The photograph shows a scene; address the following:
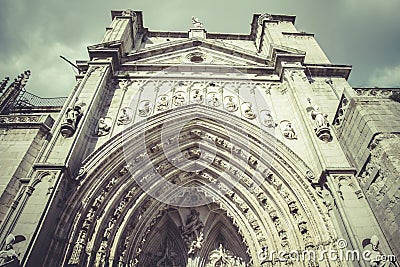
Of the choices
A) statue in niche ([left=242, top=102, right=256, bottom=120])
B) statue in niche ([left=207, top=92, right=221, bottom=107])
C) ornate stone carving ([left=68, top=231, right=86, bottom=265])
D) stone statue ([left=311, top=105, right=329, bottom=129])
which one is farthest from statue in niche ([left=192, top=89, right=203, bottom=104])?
ornate stone carving ([left=68, top=231, right=86, bottom=265])

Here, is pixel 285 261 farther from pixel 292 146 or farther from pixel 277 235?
pixel 292 146

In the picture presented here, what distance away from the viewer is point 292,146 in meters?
9.21

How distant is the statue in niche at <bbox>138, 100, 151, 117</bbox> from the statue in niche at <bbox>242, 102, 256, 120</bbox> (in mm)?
3376

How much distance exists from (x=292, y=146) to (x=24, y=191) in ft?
24.2

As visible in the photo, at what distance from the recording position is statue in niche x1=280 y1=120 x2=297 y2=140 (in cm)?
954

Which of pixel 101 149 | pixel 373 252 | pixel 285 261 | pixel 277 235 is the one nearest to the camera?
pixel 373 252

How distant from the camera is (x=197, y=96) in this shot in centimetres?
1126

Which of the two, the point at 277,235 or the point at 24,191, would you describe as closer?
the point at 24,191

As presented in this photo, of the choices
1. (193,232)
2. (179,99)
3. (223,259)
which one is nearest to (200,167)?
(193,232)

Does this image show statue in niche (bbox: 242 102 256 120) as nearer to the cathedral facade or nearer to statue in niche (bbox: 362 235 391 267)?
the cathedral facade

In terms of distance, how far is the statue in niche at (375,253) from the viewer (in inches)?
224

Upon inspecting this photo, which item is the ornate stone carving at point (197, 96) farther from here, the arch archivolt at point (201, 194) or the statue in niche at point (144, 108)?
the statue in niche at point (144, 108)

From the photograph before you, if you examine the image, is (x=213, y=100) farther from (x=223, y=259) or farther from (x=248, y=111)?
(x=223, y=259)

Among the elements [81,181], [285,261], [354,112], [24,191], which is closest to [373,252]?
[285,261]
